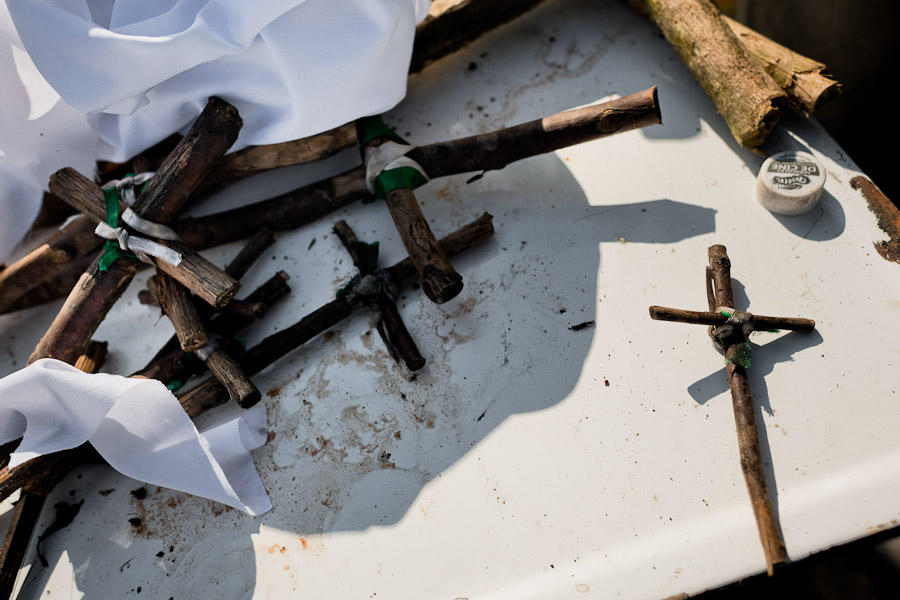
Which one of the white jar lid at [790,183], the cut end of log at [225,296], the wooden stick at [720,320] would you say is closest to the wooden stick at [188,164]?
the cut end of log at [225,296]

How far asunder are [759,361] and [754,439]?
0.24 meters

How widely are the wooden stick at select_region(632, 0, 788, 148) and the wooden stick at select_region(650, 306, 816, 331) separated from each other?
1.98 feet

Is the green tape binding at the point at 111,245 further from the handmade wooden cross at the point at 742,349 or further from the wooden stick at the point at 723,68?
the wooden stick at the point at 723,68

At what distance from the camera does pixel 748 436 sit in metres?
1.45

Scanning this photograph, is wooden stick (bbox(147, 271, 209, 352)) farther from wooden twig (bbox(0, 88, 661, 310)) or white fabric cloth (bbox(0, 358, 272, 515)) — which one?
wooden twig (bbox(0, 88, 661, 310))

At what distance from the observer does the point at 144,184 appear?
1.82 m

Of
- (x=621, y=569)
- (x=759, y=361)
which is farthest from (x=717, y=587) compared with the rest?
(x=759, y=361)

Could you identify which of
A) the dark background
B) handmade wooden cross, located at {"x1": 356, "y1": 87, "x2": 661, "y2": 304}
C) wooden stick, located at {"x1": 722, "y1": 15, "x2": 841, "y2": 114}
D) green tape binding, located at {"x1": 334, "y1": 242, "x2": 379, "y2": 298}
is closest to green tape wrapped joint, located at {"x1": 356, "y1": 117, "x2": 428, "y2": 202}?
handmade wooden cross, located at {"x1": 356, "y1": 87, "x2": 661, "y2": 304}

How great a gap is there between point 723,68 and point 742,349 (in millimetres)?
921

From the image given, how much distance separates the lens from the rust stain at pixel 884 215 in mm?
1686

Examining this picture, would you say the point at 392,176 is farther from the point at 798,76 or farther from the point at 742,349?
the point at 798,76

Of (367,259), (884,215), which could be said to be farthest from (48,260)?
(884,215)

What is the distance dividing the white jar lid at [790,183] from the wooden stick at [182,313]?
165 cm

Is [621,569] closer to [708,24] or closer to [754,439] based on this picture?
[754,439]
